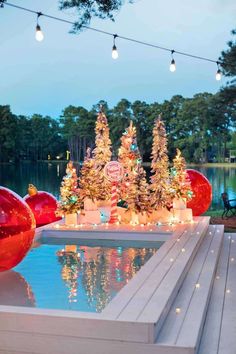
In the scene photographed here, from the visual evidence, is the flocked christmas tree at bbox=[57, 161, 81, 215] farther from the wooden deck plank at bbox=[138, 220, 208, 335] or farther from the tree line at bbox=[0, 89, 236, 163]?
the tree line at bbox=[0, 89, 236, 163]

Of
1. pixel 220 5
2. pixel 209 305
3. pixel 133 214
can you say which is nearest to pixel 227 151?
pixel 220 5

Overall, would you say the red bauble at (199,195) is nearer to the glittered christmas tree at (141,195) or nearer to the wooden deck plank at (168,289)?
the glittered christmas tree at (141,195)

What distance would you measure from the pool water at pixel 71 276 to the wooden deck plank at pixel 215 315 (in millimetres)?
999

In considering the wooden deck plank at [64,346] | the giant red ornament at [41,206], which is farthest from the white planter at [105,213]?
the wooden deck plank at [64,346]

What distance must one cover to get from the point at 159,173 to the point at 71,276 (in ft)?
14.5

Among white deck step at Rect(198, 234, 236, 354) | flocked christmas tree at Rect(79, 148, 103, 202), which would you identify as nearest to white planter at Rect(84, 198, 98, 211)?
flocked christmas tree at Rect(79, 148, 103, 202)

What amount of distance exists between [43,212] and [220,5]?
717 centimetres

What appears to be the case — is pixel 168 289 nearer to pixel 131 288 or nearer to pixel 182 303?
pixel 182 303

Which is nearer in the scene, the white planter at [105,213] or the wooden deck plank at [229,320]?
the wooden deck plank at [229,320]

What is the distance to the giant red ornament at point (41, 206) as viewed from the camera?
406 inches

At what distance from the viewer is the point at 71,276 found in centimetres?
596

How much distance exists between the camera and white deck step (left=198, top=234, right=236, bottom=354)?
4.20 meters

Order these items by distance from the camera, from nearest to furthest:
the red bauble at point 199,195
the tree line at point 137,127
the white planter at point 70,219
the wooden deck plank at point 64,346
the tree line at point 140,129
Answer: the wooden deck plank at point 64,346
the white planter at point 70,219
the red bauble at point 199,195
the tree line at point 137,127
the tree line at point 140,129

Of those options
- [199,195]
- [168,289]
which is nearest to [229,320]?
[168,289]
